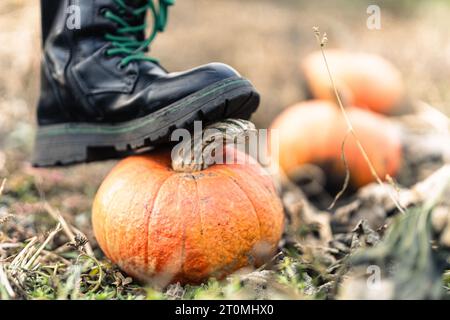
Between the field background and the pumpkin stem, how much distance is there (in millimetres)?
520

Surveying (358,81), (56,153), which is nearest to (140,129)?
(56,153)

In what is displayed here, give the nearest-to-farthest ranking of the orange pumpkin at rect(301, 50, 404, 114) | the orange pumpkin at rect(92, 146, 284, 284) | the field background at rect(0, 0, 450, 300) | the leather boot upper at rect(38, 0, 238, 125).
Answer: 1. the orange pumpkin at rect(92, 146, 284, 284)
2. the leather boot upper at rect(38, 0, 238, 125)
3. the field background at rect(0, 0, 450, 300)
4. the orange pumpkin at rect(301, 50, 404, 114)

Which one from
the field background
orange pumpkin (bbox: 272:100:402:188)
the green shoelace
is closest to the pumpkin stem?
the green shoelace

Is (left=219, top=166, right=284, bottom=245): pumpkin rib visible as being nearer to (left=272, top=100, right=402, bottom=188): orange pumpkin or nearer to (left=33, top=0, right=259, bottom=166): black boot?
(left=33, top=0, right=259, bottom=166): black boot

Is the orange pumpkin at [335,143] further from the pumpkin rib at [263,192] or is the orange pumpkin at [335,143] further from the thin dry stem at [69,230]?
the thin dry stem at [69,230]

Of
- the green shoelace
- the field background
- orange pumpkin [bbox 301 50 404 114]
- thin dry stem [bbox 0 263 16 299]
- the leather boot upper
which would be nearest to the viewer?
thin dry stem [bbox 0 263 16 299]

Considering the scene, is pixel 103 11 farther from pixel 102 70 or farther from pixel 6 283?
pixel 6 283

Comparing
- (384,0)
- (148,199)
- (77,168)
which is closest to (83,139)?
(148,199)

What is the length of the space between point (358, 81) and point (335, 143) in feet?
2.08

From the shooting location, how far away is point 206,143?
187 cm

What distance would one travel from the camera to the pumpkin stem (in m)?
1.84

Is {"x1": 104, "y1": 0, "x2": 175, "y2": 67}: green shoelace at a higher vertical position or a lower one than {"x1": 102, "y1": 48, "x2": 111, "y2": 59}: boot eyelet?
higher

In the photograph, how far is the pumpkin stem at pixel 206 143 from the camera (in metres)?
1.84

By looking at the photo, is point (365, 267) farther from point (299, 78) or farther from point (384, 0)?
point (384, 0)
